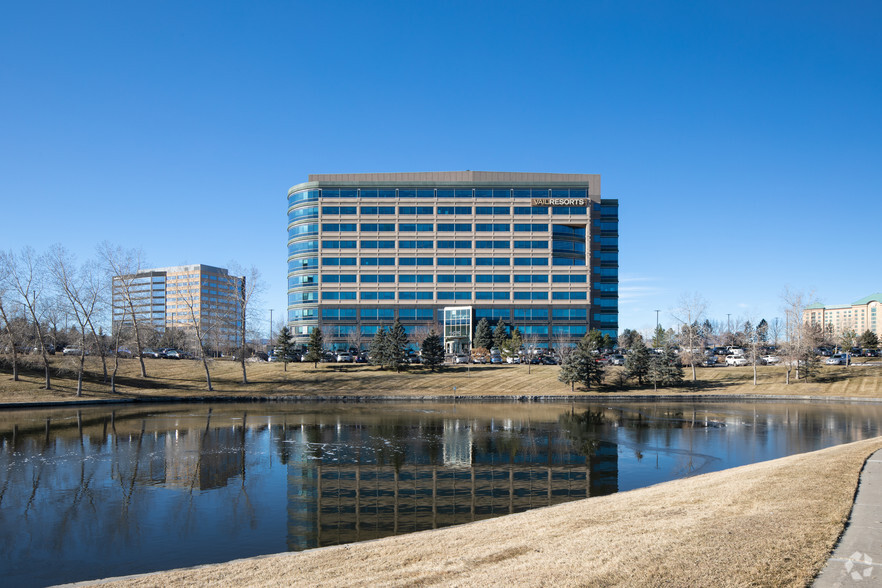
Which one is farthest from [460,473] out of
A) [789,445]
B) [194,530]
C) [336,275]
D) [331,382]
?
[336,275]

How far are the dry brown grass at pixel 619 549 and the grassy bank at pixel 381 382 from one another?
49412 mm

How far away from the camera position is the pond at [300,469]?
51.4 feet

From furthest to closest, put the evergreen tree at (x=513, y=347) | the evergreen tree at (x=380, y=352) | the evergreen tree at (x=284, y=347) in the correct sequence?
the evergreen tree at (x=513, y=347) < the evergreen tree at (x=284, y=347) < the evergreen tree at (x=380, y=352)

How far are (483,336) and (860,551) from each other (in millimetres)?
90810

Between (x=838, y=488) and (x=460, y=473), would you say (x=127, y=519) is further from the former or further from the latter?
(x=838, y=488)

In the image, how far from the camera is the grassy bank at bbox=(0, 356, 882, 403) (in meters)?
61.9

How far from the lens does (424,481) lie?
2281cm

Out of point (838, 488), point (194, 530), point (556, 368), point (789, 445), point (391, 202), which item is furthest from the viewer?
point (391, 202)

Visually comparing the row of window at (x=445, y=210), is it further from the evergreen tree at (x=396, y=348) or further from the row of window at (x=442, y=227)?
the evergreen tree at (x=396, y=348)

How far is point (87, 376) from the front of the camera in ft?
212

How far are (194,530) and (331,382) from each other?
178 feet

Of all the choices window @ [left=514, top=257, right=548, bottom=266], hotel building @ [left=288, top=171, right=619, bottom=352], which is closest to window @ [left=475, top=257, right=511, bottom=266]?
hotel building @ [left=288, top=171, right=619, bottom=352]

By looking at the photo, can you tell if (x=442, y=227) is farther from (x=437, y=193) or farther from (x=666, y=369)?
(x=666, y=369)

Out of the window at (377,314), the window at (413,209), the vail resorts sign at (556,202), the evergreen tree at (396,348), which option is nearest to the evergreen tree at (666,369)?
the evergreen tree at (396,348)
